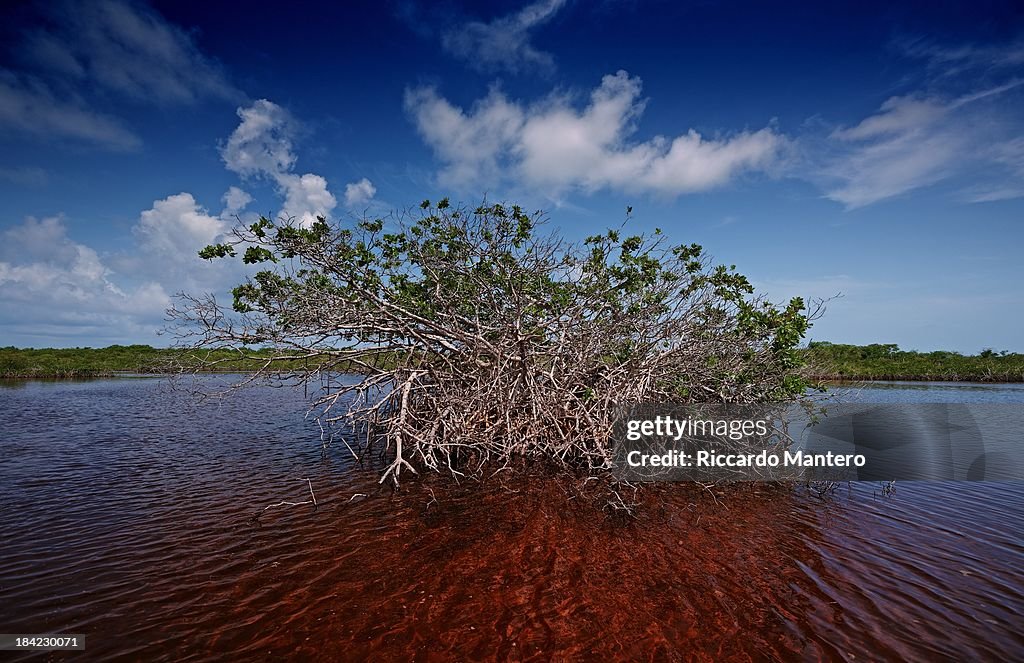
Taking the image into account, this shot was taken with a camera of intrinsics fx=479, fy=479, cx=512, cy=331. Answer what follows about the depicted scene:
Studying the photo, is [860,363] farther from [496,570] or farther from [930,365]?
[496,570]

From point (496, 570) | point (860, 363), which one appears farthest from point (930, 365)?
point (496, 570)

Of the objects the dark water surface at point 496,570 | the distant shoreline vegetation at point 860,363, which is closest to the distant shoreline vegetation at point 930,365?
the distant shoreline vegetation at point 860,363

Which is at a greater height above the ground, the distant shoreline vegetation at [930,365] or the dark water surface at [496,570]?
the distant shoreline vegetation at [930,365]

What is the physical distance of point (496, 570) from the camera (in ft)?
20.4

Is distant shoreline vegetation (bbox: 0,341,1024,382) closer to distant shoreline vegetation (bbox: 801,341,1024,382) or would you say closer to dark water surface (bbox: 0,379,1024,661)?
distant shoreline vegetation (bbox: 801,341,1024,382)

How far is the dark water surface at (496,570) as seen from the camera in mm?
4852

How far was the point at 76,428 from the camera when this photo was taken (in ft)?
51.6

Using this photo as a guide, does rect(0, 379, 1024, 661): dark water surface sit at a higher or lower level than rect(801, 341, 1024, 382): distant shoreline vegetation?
lower

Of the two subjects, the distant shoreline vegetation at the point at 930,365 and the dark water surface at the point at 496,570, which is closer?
the dark water surface at the point at 496,570

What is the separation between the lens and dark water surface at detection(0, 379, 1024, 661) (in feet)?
15.9

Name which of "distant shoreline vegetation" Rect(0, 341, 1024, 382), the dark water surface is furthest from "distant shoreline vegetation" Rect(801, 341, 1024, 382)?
the dark water surface

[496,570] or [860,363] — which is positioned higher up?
[860,363]

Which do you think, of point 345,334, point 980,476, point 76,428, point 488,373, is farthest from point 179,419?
point 980,476

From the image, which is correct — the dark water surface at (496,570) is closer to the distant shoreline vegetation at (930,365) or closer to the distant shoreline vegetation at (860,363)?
the distant shoreline vegetation at (860,363)
